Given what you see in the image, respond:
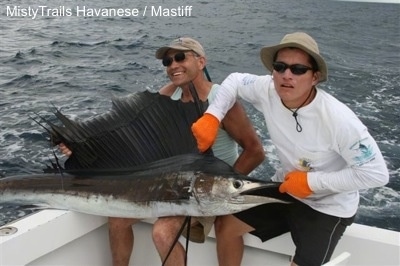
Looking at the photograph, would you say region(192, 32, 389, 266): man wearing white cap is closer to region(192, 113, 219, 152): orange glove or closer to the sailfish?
region(192, 113, 219, 152): orange glove

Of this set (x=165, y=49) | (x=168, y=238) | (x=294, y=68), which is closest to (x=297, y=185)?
(x=294, y=68)

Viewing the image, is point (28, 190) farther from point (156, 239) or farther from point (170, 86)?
point (170, 86)

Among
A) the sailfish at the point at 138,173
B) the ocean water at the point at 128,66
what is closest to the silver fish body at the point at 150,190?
the sailfish at the point at 138,173

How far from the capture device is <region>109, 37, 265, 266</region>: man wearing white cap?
2.21 metres

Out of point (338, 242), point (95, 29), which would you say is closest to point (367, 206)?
point (338, 242)

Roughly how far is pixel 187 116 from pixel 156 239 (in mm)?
581

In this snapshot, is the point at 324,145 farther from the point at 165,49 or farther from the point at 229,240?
the point at 165,49

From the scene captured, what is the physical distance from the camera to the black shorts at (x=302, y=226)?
1892 millimetres

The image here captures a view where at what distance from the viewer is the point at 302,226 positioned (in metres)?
1.95

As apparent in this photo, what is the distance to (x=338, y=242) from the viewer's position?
205cm

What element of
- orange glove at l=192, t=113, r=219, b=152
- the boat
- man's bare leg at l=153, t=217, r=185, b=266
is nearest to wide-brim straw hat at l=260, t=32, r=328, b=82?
orange glove at l=192, t=113, r=219, b=152

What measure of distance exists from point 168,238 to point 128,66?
26.9 ft

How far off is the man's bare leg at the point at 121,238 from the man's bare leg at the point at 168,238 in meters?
0.20

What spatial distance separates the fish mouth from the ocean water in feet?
3.02
